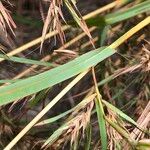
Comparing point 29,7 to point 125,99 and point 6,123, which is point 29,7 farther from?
point 6,123

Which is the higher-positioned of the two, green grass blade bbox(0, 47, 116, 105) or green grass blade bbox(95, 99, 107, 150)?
green grass blade bbox(0, 47, 116, 105)

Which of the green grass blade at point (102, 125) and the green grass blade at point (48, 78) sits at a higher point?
the green grass blade at point (48, 78)

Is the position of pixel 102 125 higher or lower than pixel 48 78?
lower

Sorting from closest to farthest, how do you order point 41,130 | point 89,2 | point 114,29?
1. point 41,130
2. point 114,29
3. point 89,2

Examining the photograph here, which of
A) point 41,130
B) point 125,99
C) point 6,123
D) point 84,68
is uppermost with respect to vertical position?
point 84,68

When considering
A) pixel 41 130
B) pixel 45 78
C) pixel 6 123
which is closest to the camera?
pixel 45 78

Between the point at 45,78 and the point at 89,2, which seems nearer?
the point at 45,78

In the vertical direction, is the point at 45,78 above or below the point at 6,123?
above

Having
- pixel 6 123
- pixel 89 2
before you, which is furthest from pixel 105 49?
pixel 89 2
